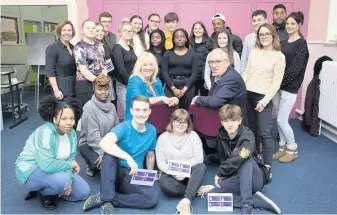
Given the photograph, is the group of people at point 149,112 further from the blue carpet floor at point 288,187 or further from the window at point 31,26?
the window at point 31,26

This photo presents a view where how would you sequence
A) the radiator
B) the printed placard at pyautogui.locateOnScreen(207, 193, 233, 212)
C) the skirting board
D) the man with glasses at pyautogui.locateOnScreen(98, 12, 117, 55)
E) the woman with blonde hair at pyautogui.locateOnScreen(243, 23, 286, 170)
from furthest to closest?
the skirting board
the radiator
the man with glasses at pyautogui.locateOnScreen(98, 12, 117, 55)
the woman with blonde hair at pyautogui.locateOnScreen(243, 23, 286, 170)
the printed placard at pyautogui.locateOnScreen(207, 193, 233, 212)

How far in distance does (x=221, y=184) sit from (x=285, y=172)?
3.01 feet

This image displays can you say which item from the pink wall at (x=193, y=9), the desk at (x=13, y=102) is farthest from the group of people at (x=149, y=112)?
the desk at (x=13, y=102)

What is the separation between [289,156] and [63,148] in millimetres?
2298

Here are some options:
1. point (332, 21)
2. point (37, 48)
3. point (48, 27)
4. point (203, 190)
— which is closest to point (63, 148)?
point (203, 190)

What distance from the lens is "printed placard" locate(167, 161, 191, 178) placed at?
265 centimetres

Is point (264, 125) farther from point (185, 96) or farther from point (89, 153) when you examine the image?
point (89, 153)

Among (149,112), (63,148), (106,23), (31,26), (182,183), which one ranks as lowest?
(182,183)

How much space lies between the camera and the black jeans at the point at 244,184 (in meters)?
2.48

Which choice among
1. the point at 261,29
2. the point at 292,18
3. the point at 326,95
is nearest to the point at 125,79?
the point at 261,29

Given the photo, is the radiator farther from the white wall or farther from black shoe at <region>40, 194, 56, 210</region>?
black shoe at <region>40, 194, 56, 210</region>

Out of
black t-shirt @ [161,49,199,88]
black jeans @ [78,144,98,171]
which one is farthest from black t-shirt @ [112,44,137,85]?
black jeans @ [78,144,98,171]

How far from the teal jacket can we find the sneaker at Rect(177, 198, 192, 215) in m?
0.86

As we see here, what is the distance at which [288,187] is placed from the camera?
2.92 m
